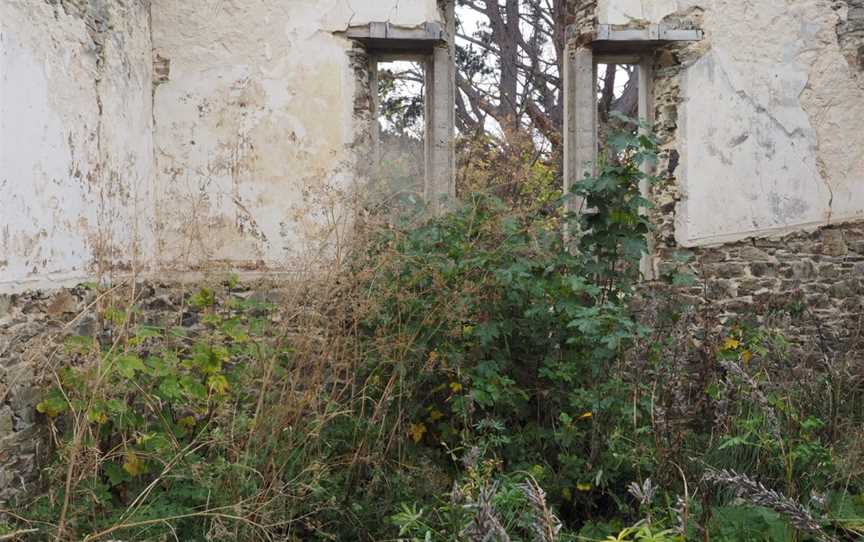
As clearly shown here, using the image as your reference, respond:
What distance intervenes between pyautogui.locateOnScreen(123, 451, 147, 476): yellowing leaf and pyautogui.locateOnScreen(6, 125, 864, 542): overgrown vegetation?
15mm

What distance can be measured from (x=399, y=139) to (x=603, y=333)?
875 centimetres

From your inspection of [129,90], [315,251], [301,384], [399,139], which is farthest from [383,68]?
[301,384]

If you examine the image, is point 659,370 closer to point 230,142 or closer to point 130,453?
point 130,453

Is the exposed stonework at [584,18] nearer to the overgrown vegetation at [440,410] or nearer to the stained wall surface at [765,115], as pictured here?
the stained wall surface at [765,115]

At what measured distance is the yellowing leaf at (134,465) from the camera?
320cm

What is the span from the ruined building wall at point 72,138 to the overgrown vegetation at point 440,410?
2.09ft

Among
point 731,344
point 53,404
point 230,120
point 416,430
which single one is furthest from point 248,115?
point 731,344

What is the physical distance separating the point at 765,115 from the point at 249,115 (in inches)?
164

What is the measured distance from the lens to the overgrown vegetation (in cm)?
299

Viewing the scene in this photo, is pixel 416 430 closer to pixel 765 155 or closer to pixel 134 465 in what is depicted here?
pixel 134 465

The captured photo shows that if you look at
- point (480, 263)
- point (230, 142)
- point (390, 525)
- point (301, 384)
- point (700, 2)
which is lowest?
point (390, 525)

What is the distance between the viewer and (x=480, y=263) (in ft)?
12.3

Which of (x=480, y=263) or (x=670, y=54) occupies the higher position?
(x=670, y=54)

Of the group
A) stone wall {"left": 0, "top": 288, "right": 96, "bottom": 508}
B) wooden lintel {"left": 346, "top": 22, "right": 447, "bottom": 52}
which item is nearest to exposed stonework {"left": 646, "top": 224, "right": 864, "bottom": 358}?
wooden lintel {"left": 346, "top": 22, "right": 447, "bottom": 52}
